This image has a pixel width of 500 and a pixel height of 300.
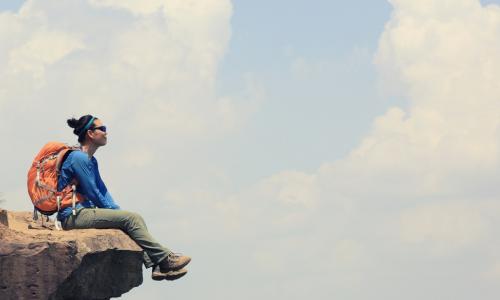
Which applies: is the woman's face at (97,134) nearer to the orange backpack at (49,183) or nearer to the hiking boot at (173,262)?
the orange backpack at (49,183)

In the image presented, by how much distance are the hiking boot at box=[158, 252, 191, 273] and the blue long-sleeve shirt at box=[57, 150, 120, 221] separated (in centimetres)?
118

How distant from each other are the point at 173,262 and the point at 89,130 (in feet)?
7.30

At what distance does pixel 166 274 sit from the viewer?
1470cm

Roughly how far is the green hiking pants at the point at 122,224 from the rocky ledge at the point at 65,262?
0.12 metres

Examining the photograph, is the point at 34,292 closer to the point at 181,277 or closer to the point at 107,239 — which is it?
the point at 107,239

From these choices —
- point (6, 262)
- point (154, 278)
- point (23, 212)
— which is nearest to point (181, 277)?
point (154, 278)

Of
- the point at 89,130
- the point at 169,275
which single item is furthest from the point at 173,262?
the point at 89,130

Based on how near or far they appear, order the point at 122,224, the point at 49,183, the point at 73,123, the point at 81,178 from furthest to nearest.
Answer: the point at 73,123 → the point at 122,224 → the point at 49,183 → the point at 81,178

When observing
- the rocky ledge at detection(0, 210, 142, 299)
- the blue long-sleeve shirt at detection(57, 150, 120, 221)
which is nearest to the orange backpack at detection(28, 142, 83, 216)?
→ the blue long-sleeve shirt at detection(57, 150, 120, 221)

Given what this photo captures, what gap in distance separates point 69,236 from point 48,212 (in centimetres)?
78

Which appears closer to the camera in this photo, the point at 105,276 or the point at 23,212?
the point at 105,276

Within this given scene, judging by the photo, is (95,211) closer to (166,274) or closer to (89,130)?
(89,130)

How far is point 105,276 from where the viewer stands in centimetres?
1455

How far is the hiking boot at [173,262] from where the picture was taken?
577 inches
